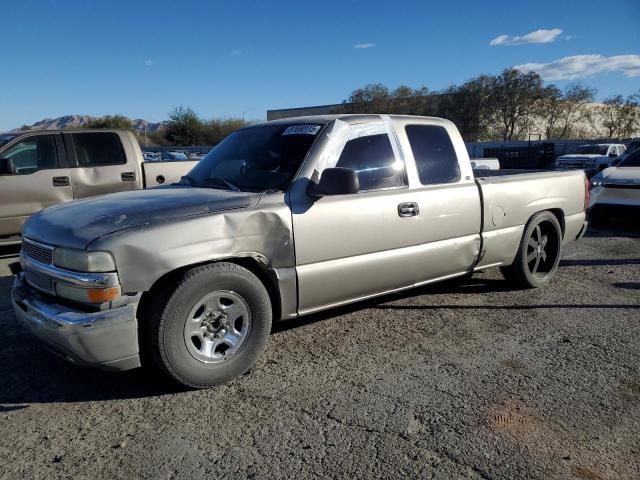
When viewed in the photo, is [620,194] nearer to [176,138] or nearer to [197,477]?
[197,477]

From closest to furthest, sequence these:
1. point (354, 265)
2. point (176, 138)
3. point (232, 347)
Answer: point (232, 347)
point (354, 265)
point (176, 138)

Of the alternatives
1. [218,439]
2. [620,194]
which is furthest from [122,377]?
[620,194]

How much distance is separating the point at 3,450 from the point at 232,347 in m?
1.39

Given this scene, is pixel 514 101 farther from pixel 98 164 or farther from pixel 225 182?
pixel 225 182

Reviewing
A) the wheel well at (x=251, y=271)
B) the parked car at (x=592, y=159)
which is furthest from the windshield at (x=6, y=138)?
the parked car at (x=592, y=159)

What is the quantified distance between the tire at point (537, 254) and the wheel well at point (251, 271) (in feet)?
9.64

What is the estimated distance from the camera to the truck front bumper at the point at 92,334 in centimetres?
302

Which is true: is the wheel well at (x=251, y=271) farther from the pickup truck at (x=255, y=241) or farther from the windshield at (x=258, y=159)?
the windshield at (x=258, y=159)

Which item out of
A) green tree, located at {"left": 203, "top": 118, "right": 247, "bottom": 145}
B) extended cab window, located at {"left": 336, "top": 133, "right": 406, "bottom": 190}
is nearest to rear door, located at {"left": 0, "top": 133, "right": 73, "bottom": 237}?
extended cab window, located at {"left": 336, "top": 133, "right": 406, "bottom": 190}

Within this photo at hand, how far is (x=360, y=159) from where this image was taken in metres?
4.29

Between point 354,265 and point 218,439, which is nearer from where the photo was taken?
point 218,439

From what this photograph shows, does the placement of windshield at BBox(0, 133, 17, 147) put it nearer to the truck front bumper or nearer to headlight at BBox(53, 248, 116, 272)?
the truck front bumper

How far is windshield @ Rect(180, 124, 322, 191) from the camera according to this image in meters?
4.06

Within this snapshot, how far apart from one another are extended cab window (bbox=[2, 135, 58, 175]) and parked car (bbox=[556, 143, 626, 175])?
57.8 feet
